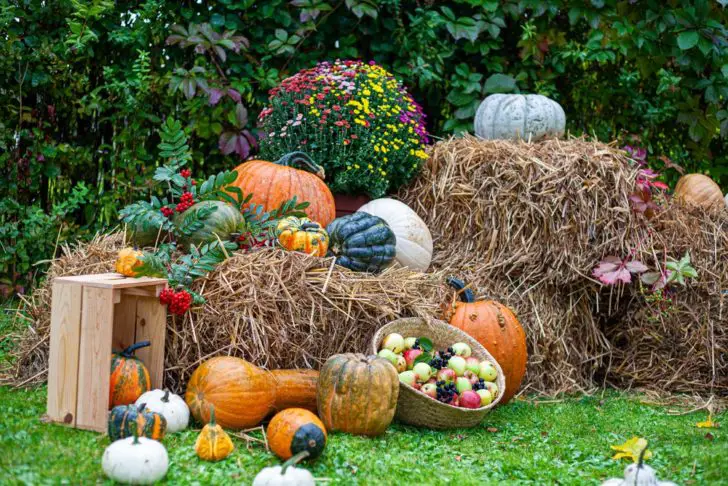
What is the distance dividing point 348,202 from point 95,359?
226 cm

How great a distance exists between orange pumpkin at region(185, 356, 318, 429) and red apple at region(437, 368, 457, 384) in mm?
639

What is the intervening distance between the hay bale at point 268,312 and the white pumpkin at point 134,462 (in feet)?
3.14

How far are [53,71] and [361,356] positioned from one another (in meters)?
3.44

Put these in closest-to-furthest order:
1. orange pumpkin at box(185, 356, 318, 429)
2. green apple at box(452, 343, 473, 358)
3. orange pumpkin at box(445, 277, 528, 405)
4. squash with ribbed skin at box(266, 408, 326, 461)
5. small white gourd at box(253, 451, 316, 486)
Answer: small white gourd at box(253, 451, 316, 486) → squash with ribbed skin at box(266, 408, 326, 461) → orange pumpkin at box(185, 356, 318, 429) → green apple at box(452, 343, 473, 358) → orange pumpkin at box(445, 277, 528, 405)

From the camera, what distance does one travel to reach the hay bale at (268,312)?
351 centimetres

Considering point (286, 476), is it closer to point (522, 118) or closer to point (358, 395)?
point (358, 395)

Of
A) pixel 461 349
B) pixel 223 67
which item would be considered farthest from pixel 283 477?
pixel 223 67

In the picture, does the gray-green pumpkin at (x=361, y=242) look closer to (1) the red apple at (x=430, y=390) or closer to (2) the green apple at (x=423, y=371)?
(2) the green apple at (x=423, y=371)

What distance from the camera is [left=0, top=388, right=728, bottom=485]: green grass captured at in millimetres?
2613

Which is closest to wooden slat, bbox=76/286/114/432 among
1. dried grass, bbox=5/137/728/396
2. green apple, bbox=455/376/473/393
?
dried grass, bbox=5/137/728/396

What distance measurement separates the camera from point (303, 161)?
4.69 meters

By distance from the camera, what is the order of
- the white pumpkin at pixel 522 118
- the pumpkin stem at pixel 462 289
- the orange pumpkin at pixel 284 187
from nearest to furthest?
the pumpkin stem at pixel 462 289
the orange pumpkin at pixel 284 187
the white pumpkin at pixel 522 118

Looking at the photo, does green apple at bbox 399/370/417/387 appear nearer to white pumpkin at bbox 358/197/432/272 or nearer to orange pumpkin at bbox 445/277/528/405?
orange pumpkin at bbox 445/277/528/405

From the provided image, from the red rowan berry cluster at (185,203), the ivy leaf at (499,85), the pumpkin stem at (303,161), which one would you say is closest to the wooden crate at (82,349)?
the red rowan berry cluster at (185,203)
